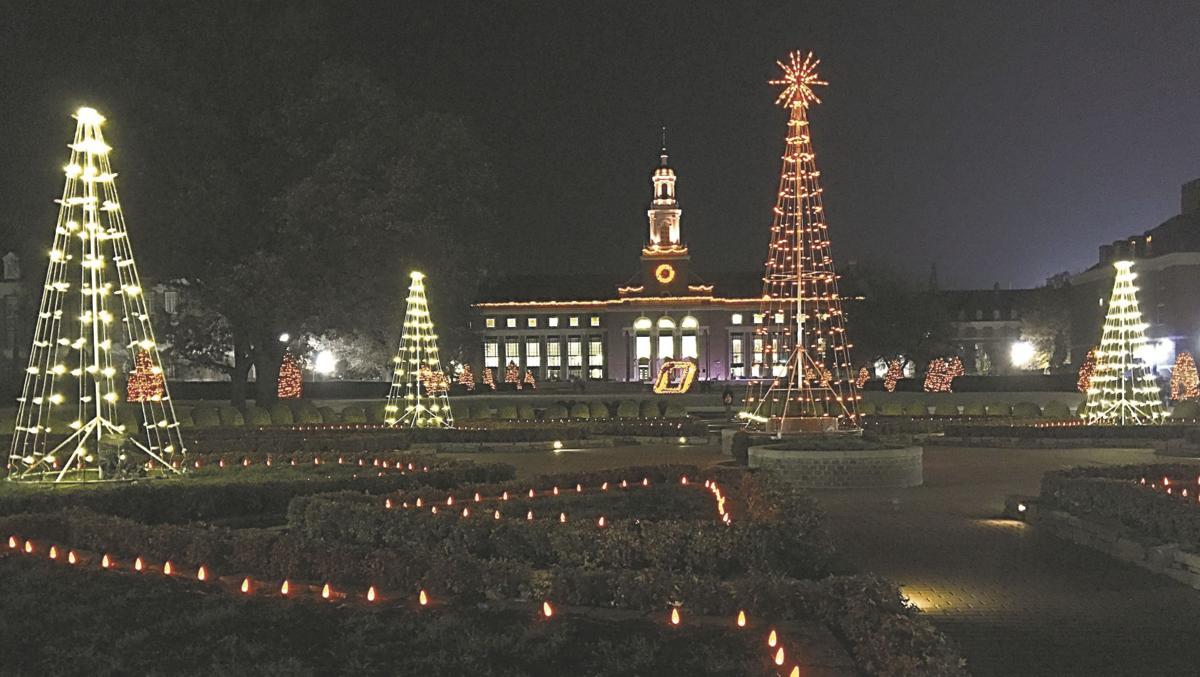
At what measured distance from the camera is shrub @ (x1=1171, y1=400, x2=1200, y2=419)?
1323 inches

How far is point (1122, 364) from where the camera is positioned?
31.8 m

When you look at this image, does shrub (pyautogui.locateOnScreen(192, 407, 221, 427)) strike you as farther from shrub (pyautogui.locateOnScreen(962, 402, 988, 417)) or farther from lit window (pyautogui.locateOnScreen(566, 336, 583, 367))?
lit window (pyautogui.locateOnScreen(566, 336, 583, 367))

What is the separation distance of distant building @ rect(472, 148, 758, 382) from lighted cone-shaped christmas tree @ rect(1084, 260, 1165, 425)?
7050cm

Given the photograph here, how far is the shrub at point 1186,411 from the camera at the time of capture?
110 ft

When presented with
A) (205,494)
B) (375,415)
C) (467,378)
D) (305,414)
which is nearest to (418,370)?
(375,415)

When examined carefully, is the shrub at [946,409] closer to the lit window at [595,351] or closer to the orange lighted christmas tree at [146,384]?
the orange lighted christmas tree at [146,384]

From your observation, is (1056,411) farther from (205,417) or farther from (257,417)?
(205,417)

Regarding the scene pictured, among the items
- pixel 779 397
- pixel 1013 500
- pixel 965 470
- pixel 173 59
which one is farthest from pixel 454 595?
pixel 173 59

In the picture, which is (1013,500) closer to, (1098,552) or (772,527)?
(1098,552)

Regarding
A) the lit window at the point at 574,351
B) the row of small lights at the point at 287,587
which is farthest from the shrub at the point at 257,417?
the lit window at the point at 574,351

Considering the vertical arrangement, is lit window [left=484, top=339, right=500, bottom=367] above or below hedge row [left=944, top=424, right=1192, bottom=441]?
above

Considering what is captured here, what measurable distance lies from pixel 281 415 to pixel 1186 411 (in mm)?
26146

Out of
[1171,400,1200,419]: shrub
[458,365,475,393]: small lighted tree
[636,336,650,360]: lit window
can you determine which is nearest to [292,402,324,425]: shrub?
[1171,400,1200,419]: shrub

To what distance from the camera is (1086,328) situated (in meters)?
87.3
